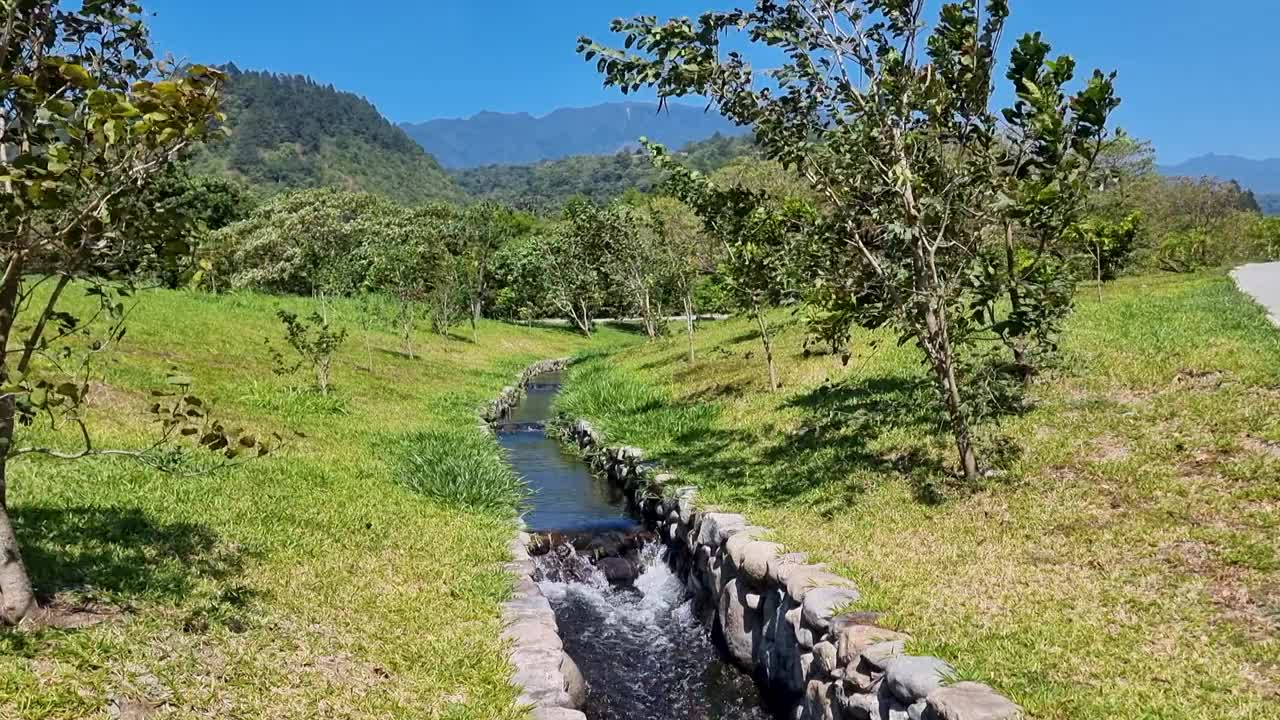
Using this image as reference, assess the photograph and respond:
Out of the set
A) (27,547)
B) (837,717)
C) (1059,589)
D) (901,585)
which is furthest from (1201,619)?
(27,547)

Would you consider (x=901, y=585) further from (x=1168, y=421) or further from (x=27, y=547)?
(x=27, y=547)

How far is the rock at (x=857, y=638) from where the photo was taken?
6.16 metres

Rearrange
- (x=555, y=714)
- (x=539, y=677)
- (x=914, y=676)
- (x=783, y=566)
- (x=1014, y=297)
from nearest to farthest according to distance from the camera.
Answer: (x=914, y=676), (x=555, y=714), (x=539, y=677), (x=783, y=566), (x=1014, y=297)

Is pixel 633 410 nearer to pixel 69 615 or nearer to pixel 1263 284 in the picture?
pixel 69 615

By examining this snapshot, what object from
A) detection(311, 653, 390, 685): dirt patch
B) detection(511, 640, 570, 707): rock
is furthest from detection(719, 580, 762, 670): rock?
detection(311, 653, 390, 685): dirt patch

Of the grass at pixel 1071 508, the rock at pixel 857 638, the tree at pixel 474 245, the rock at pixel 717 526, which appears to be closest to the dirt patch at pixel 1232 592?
the grass at pixel 1071 508

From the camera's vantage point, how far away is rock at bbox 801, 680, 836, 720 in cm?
636

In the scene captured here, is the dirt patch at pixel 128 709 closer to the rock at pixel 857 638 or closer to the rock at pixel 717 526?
the rock at pixel 857 638

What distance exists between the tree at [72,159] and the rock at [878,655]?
4368 mm

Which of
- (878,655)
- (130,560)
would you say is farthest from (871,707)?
(130,560)

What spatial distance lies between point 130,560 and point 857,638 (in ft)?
20.2

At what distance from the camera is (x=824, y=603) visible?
693 centimetres

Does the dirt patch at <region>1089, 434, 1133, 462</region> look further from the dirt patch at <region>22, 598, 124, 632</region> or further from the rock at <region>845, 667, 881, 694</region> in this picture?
the dirt patch at <region>22, 598, 124, 632</region>

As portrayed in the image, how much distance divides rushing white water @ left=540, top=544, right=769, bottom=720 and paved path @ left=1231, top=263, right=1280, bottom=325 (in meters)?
13.9
